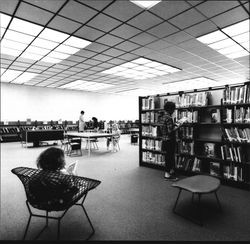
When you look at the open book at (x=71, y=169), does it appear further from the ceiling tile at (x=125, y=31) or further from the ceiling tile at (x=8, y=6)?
the ceiling tile at (x=125, y=31)

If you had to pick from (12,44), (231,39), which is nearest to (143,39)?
(231,39)

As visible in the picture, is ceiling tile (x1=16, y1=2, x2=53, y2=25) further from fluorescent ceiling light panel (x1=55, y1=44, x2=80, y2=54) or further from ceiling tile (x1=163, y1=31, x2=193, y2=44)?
ceiling tile (x1=163, y1=31, x2=193, y2=44)

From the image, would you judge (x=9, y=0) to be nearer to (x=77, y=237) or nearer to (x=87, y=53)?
(x=87, y=53)

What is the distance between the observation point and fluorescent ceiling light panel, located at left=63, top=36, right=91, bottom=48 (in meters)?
5.00

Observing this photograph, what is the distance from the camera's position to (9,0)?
132 inches

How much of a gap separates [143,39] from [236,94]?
111 inches

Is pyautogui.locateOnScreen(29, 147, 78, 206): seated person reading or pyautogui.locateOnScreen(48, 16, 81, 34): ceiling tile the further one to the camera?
pyautogui.locateOnScreen(48, 16, 81, 34): ceiling tile

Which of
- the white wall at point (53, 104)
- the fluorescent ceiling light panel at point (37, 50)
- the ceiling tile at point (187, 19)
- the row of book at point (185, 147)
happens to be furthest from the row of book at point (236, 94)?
the white wall at point (53, 104)

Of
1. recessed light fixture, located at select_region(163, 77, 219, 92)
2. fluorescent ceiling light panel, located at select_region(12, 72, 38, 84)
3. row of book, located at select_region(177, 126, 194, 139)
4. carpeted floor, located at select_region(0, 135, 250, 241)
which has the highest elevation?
recessed light fixture, located at select_region(163, 77, 219, 92)

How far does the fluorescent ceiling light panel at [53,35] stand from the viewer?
14.9ft

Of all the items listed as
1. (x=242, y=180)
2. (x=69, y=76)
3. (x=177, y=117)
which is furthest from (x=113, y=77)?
(x=242, y=180)

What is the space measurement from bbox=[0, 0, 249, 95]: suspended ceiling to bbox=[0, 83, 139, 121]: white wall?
2.72m

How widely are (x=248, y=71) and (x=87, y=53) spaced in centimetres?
692

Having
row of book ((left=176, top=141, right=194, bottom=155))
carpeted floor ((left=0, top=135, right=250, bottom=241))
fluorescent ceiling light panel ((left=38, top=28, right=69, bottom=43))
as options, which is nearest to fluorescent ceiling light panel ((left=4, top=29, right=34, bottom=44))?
fluorescent ceiling light panel ((left=38, top=28, right=69, bottom=43))
